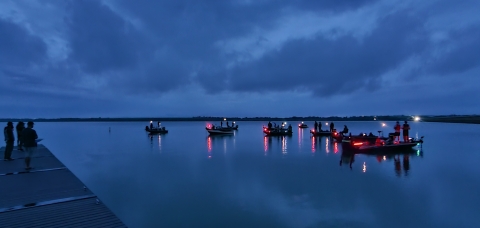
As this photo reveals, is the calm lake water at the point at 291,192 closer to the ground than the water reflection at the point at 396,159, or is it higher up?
closer to the ground

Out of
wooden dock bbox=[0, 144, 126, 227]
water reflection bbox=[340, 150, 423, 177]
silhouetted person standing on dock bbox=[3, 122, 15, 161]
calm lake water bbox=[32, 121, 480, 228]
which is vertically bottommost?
calm lake water bbox=[32, 121, 480, 228]

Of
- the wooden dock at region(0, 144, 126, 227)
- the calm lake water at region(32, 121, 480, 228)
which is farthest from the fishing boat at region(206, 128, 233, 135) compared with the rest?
the wooden dock at region(0, 144, 126, 227)

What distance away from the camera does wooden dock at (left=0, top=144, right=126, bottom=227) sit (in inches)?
233

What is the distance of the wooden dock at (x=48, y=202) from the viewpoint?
19.4 ft

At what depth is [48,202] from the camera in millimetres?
7035

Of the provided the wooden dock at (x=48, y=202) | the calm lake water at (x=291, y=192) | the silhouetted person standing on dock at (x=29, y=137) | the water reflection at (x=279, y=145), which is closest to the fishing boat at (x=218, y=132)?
the water reflection at (x=279, y=145)

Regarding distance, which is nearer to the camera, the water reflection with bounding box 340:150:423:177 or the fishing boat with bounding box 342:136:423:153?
the water reflection with bounding box 340:150:423:177

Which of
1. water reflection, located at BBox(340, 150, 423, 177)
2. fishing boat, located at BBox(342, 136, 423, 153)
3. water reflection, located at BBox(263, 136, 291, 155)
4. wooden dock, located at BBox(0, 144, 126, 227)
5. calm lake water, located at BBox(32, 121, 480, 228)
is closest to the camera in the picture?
wooden dock, located at BBox(0, 144, 126, 227)

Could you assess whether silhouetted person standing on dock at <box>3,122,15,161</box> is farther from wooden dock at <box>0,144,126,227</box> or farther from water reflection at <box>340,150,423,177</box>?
water reflection at <box>340,150,423,177</box>

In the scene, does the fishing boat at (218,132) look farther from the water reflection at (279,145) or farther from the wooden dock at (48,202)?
the wooden dock at (48,202)

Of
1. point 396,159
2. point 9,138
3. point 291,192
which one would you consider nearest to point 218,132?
point 396,159

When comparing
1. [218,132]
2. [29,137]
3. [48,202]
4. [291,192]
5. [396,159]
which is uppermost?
[29,137]

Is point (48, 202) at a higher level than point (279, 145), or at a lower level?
higher

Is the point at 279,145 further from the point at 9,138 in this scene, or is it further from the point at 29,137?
the point at 29,137
